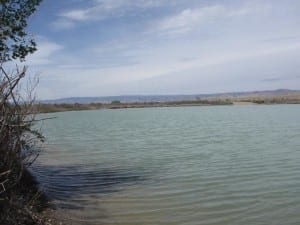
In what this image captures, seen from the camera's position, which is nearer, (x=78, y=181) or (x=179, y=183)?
(x=179, y=183)

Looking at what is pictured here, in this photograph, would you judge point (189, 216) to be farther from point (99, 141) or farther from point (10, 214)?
point (99, 141)

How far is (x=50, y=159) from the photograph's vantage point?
2261cm

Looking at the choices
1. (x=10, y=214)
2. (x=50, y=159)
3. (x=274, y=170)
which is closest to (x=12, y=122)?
(x=10, y=214)

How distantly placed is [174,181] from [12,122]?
8.38 metres

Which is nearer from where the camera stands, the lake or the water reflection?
the lake

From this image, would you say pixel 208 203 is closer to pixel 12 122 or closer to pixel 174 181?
pixel 174 181

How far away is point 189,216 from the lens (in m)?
11.1

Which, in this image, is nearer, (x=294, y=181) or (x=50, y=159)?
(x=294, y=181)

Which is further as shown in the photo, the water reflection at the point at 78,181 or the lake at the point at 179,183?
the water reflection at the point at 78,181

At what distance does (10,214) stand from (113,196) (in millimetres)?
6094

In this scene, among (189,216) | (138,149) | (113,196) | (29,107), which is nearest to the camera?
(29,107)

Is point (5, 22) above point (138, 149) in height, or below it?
above

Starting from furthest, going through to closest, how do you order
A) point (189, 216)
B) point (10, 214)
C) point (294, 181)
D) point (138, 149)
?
1. point (138, 149)
2. point (294, 181)
3. point (189, 216)
4. point (10, 214)

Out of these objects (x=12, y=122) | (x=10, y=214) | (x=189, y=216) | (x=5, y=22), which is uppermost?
(x=5, y=22)
